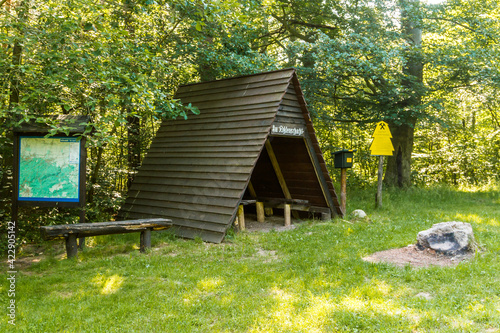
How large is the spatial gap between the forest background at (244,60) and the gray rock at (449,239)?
15.7 feet

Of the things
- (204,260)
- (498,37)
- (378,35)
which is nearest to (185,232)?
(204,260)

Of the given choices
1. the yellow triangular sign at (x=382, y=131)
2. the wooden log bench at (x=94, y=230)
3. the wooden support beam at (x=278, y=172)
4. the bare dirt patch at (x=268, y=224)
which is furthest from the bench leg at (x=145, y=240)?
the yellow triangular sign at (x=382, y=131)

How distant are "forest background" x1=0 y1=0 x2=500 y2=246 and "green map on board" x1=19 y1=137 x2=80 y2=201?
0.57m

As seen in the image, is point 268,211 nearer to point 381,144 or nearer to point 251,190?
point 251,190

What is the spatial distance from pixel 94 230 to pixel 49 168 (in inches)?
59.6

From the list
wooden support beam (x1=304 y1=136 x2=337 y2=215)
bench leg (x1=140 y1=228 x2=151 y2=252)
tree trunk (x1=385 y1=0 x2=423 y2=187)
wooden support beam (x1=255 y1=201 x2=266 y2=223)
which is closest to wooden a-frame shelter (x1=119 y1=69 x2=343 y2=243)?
wooden support beam (x1=304 y1=136 x2=337 y2=215)

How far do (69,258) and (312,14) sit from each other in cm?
1192

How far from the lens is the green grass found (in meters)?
4.09

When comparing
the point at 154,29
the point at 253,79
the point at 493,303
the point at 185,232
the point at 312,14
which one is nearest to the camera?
the point at 493,303

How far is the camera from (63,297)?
500cm

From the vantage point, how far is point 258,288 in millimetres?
5117

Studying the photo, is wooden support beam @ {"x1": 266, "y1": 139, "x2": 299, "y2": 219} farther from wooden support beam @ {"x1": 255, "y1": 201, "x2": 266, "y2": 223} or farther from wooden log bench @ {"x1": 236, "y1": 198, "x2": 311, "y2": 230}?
wooden support beam @ {"x1": 255, "y1": 201, "x2": 266, "y2": 223}

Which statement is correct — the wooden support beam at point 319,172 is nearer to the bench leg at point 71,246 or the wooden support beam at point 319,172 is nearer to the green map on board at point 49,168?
the green map on board at point 49,168

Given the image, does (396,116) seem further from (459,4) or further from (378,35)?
(459,4)
